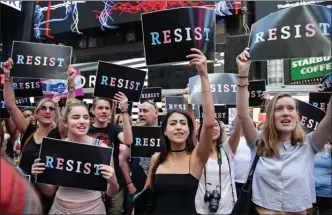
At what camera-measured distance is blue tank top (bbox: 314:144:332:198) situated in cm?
459

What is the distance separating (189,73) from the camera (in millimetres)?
16906

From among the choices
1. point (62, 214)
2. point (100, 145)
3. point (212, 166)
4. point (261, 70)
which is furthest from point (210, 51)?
point (261, 70)

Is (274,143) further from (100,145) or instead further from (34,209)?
(34,209)

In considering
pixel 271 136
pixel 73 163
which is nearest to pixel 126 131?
pixel 73 163

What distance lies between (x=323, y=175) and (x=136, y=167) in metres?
2.25

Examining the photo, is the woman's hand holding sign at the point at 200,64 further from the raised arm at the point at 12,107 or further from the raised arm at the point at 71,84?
the raised arm at the point at 12,107

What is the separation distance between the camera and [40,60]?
5059mm

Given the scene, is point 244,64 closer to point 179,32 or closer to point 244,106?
point 244,106

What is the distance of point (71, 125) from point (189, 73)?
1377cm

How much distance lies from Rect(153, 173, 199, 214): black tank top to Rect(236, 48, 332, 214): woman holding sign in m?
0.48

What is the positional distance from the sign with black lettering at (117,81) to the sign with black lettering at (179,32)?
Answer: 1316 millimetres

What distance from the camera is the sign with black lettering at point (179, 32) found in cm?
356

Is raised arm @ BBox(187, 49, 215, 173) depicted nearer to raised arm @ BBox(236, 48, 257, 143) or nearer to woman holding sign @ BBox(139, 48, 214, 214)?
woman holding sign @ BBox(139, 48, 214, 214)

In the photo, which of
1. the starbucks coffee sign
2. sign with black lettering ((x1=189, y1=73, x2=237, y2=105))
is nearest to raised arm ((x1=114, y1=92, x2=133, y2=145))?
sign with black lettering ((x1=189, y1=73, x2=237, y2=105))
